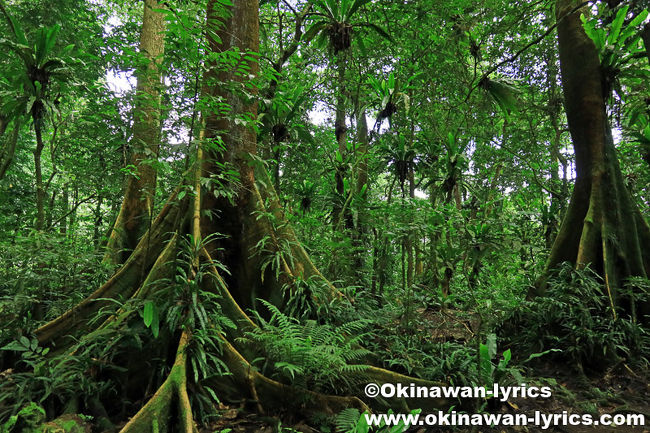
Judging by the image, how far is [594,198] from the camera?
5.02 metres

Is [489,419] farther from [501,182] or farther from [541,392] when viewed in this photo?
[501,182]

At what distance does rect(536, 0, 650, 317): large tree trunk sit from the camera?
15.6 feet

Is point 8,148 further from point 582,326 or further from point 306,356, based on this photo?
point 582,326

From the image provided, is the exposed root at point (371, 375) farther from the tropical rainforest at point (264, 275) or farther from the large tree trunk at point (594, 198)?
the large tree trunk at point (594, 198)

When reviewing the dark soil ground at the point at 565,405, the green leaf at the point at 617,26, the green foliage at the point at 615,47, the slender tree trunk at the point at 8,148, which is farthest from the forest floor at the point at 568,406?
the slender tree trunk at the point at 8,148

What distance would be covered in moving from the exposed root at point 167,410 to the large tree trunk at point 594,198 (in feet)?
16.1

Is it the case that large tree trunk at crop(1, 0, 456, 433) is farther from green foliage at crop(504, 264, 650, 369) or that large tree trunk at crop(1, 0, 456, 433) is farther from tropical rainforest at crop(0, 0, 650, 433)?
green foliage at crop(504, 264, 650, 369)

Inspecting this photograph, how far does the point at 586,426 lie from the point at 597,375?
1.21m

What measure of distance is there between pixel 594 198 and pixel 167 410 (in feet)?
19.5

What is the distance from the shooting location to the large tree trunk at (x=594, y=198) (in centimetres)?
474

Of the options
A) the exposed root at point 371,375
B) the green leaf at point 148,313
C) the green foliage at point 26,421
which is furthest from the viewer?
the exposed root at point 371,375

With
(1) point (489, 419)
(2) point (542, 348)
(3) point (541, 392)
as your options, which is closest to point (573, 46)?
(2) point (542, 348)

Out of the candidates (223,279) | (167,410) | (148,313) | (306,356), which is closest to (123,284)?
(223,279)

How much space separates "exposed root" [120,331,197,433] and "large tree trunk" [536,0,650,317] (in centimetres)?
489
